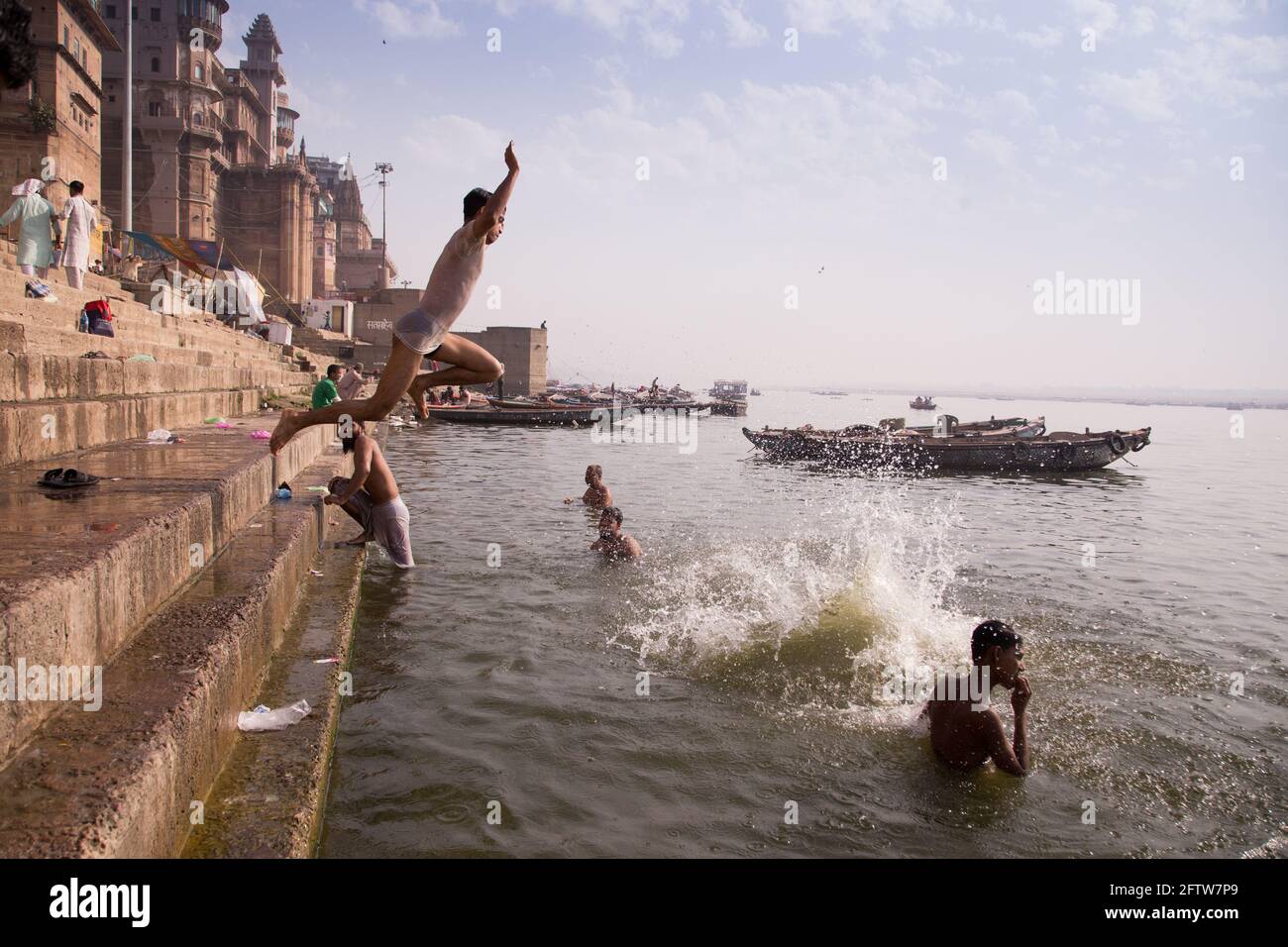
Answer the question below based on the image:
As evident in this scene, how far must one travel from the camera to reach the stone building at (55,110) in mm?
27453

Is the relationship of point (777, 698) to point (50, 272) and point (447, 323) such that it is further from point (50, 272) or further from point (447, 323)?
point (50, 272)

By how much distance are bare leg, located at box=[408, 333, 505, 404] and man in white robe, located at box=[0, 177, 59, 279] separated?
7780 millimetres

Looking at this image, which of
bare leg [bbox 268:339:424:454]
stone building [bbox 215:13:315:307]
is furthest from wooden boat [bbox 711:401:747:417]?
bare leg [bbox 268:339:424:454]

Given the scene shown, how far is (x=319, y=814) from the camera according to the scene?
317 centimetres

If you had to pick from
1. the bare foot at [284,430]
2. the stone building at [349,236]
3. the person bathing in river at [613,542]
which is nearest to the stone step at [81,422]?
the bare foot at [284,430]

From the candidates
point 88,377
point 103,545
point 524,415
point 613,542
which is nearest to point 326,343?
point 524,415

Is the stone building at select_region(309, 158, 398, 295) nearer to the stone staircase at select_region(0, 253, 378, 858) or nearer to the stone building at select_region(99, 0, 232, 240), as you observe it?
the stone building at select_region(99, 0, 232, 240)

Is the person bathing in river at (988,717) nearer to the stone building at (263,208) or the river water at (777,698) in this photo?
the river water at (777,698)

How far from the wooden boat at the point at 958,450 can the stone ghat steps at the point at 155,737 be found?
78.7 feet

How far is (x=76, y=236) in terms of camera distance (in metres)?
10.6

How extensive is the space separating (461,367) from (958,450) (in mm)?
23299

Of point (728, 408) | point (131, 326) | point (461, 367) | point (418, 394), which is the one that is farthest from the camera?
point (728, 408)
